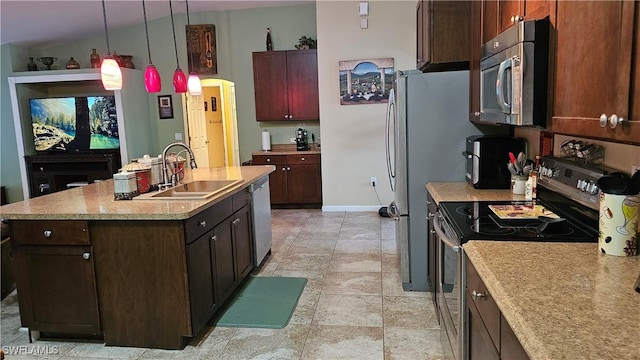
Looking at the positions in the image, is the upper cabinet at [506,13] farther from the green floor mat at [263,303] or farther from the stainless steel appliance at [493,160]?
the green floor mat at [263,303]

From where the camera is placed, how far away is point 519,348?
3.67 feet

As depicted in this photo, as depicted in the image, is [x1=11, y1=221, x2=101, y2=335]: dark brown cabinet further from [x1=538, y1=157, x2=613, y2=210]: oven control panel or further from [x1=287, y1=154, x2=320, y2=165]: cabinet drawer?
[x1=287, y1=154, x2=320, y2=165]: cabinet drawer

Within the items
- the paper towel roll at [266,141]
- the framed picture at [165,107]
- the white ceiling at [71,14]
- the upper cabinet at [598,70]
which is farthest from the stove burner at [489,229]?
the framed picture at [165,107]

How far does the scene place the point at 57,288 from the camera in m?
2.66

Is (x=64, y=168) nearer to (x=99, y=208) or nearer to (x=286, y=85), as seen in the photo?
(x=286, y=85)

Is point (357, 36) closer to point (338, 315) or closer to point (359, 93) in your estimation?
point (359, 93)

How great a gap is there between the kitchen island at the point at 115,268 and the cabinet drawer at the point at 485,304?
1.53 metres

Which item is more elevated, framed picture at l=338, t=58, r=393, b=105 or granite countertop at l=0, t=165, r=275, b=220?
framed picture at l=338, t=58, r=393, b=105

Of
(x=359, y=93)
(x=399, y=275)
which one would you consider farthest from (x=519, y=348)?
(x=359, y=93)

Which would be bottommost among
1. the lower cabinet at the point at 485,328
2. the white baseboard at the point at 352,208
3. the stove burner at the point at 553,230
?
the white baseboard at the point at 352,208

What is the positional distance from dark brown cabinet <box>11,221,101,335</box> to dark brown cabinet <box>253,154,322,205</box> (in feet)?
12.9

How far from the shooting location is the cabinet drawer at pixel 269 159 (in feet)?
21.1

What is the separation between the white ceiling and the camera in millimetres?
5418

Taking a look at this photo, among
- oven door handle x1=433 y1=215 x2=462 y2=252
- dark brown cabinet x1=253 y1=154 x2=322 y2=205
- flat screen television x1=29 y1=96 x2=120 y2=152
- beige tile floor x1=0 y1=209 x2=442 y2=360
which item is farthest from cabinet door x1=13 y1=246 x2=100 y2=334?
flat screen television x1=29 y1=96 x2=120 y2=152
